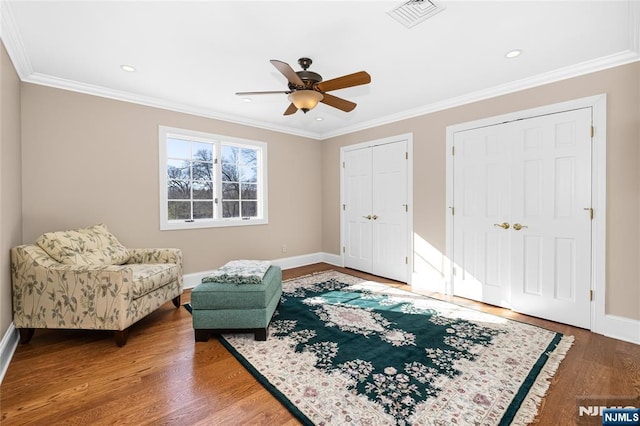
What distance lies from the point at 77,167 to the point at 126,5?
2.12m

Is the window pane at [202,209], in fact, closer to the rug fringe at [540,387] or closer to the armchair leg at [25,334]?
the armchair leg at [25,334]

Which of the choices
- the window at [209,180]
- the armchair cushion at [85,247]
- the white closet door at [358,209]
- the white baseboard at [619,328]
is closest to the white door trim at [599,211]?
the white baseboard at [619,328]

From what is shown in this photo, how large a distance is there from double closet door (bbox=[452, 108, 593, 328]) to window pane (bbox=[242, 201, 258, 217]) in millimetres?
3102

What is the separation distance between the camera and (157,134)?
3.77 m

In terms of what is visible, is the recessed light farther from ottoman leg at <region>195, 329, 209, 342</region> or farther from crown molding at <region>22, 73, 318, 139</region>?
ottoman leg at <region>195, 329, 209, 342</region>

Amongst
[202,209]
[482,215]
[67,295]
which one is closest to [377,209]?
[482,215]

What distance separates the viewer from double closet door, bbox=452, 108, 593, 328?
2.78 metres

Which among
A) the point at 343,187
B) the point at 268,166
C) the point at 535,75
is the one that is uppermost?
the point at 535,75

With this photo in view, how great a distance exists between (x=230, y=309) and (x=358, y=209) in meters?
3.06

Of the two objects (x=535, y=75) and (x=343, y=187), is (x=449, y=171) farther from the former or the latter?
(x=343, y=187)

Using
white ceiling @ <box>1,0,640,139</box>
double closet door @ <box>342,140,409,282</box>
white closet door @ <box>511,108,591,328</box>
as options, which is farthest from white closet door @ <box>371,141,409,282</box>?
white closet door @ <box>511,108,591,328</box>

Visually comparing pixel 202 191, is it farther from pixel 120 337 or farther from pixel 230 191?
pixel 120 337

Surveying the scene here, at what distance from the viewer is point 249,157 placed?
4762 mm

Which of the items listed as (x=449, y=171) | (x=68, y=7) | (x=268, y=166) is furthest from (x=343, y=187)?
(x=68, y=7)
